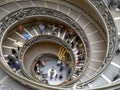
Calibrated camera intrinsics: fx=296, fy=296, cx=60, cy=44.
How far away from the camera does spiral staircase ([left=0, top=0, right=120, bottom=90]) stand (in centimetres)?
2325

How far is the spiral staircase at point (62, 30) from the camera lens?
76.3 ft

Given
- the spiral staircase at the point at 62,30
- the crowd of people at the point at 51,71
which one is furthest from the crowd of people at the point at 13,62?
the crowd of people at the point at 51,71

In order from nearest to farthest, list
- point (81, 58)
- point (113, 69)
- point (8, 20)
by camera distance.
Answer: point (113, 69)
point (8, 20)
point (81, 58)

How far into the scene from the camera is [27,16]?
82.6 ft

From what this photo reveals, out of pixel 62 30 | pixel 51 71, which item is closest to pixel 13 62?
pixel 51 71

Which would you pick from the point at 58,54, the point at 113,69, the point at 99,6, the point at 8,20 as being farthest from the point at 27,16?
the point at 113,69

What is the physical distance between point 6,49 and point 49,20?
16.0 feet

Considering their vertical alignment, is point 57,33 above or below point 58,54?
above

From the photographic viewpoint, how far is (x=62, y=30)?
27047 millimetres

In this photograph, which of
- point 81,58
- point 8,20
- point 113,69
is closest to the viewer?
point 113,69

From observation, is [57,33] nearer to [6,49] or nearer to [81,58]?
[81,58]

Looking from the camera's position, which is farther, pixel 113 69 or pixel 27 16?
pixel 27 16

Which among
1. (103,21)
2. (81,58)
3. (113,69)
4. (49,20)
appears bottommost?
(113,69)

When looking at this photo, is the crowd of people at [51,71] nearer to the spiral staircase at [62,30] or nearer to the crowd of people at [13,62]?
the spiral staircase at [62,30]
